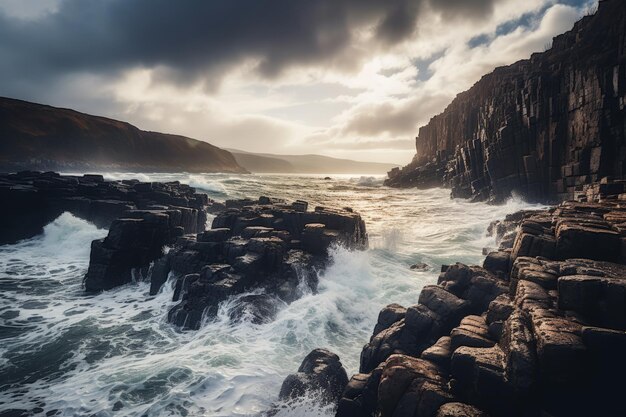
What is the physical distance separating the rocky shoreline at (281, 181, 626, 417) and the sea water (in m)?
2.09

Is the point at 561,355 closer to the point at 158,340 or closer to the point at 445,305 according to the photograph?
the point at 445,305

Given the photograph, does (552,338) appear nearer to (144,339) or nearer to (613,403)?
(613,403)

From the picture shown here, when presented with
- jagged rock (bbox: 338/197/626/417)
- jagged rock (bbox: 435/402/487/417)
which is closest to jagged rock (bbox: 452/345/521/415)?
jagged rock (bbox: 338/197/626/417)

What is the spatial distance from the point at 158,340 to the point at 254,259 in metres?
5.14

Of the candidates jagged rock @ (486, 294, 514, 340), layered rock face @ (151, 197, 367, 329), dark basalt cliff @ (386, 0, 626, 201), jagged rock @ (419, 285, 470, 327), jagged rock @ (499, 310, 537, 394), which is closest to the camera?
jagged rock @ (499, 310, 537, 394)

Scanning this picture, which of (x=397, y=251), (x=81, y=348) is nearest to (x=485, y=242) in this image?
(x=397, y=251)

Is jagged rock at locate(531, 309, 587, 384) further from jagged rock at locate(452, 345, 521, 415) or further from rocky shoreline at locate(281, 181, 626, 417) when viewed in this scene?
jagged rock at locate(452, 345, 521, 415)

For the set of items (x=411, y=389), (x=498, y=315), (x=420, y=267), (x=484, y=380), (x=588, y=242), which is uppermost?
(x=588, y=242)

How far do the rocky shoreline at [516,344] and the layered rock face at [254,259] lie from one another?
5.98m

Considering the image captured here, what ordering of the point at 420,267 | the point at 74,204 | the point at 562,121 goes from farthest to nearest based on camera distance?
the point at 562,121 → the point at 74,204 → the point at 420,267

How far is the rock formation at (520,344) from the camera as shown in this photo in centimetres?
559

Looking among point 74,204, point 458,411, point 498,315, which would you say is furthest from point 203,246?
Answer: point 74,204

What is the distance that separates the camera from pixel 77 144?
98938 millimetres

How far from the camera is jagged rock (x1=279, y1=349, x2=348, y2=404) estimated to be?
8578mm
